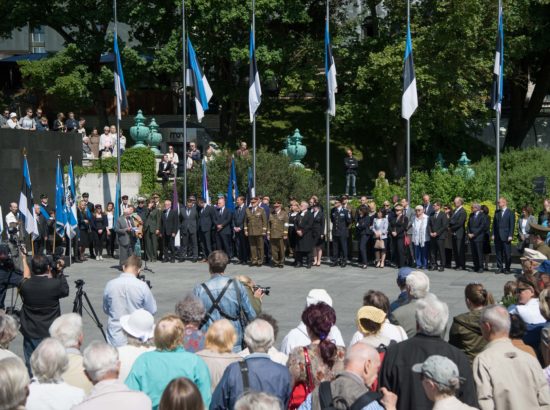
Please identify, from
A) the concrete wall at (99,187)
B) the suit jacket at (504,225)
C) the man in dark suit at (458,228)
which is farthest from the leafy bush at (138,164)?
the suit jacket at (504,225)

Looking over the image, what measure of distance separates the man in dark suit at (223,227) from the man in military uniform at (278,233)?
4.30ft

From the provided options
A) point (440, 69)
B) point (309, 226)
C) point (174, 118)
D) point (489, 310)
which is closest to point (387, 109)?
point (440, 69)

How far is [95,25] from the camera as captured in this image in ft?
131

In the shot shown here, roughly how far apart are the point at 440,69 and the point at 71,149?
1325 cm

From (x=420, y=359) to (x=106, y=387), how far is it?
2.21 m

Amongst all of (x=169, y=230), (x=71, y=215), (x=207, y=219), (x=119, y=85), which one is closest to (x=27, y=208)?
(x=71, y=215)

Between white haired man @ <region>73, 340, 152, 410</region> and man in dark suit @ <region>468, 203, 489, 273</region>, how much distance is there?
1713 cm

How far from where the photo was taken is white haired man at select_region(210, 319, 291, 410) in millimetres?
6867

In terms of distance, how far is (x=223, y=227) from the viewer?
81.1 ft

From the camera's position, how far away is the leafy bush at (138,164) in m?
30.1

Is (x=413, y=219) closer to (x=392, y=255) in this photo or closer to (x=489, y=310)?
(x=392, y=255)

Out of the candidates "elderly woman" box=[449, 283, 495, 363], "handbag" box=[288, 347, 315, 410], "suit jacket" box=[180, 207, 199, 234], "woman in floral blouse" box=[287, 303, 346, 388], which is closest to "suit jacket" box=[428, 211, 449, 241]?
"suit jacket" box=[180, 207, 199, 234]

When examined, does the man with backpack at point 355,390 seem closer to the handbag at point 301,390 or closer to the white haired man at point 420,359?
the white haired man at point 420,359

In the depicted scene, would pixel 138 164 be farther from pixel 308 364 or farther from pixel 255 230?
pixel 308 364
